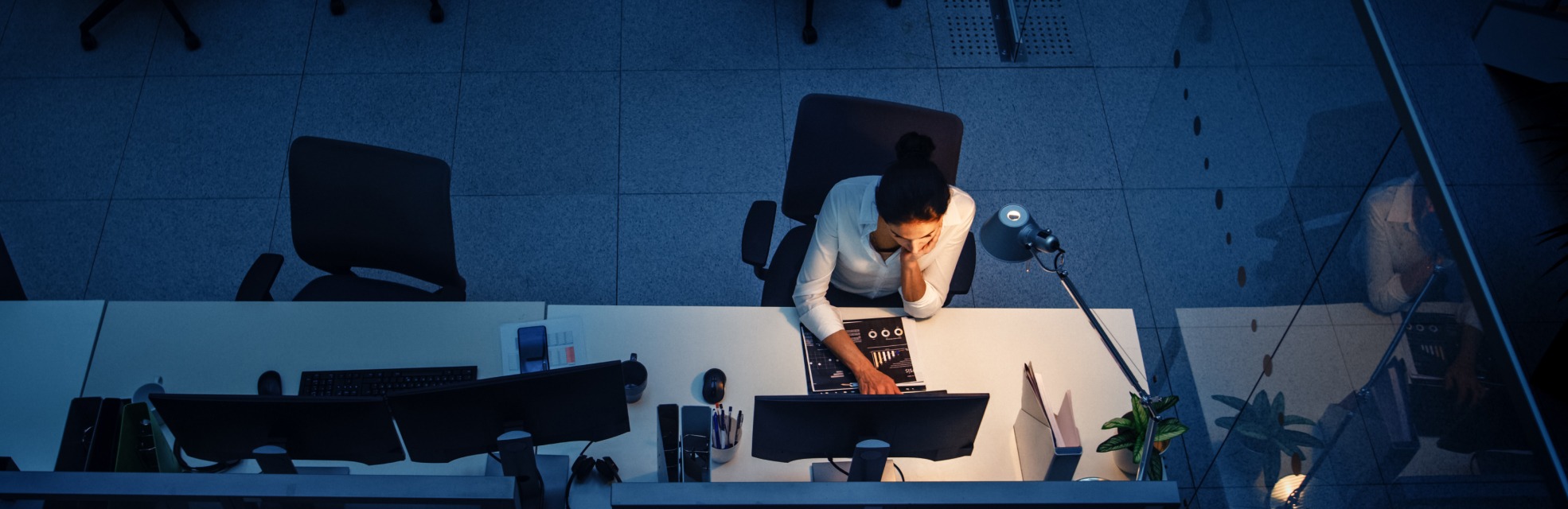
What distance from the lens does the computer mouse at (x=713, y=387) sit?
242cm

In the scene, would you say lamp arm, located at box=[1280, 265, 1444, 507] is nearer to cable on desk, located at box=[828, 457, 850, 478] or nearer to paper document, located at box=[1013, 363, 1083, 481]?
paper document, located at box=[1013, 363, 1083, 481]

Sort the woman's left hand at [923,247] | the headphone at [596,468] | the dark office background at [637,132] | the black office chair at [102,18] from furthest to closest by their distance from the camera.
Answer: the black office chair at [102,18], the dark office background at [637,132], the woman's left hand at [923,247], the headphone at [596,468]

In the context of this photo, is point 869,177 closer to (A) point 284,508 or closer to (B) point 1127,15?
(A) point 284,508

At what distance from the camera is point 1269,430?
2521 millimetres

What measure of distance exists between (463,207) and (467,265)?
0.28 meters

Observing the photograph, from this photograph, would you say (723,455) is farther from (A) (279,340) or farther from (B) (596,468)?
(A) (279,340)

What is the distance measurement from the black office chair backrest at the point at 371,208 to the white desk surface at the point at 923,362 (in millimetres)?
451

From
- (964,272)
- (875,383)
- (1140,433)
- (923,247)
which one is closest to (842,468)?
(875,383)

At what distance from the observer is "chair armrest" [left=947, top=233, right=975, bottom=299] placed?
9.34 ft

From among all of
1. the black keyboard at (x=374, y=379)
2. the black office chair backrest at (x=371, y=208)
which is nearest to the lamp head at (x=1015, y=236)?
the black keyboard at (x=374, y=379)

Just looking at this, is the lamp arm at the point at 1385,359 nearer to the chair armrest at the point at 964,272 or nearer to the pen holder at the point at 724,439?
the chair armrest at the point at 964,272

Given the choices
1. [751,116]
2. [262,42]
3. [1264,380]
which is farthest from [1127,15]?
[262,42]

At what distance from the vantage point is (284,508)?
1725 millimetres

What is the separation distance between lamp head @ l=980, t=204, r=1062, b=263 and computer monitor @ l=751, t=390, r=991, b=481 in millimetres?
329
